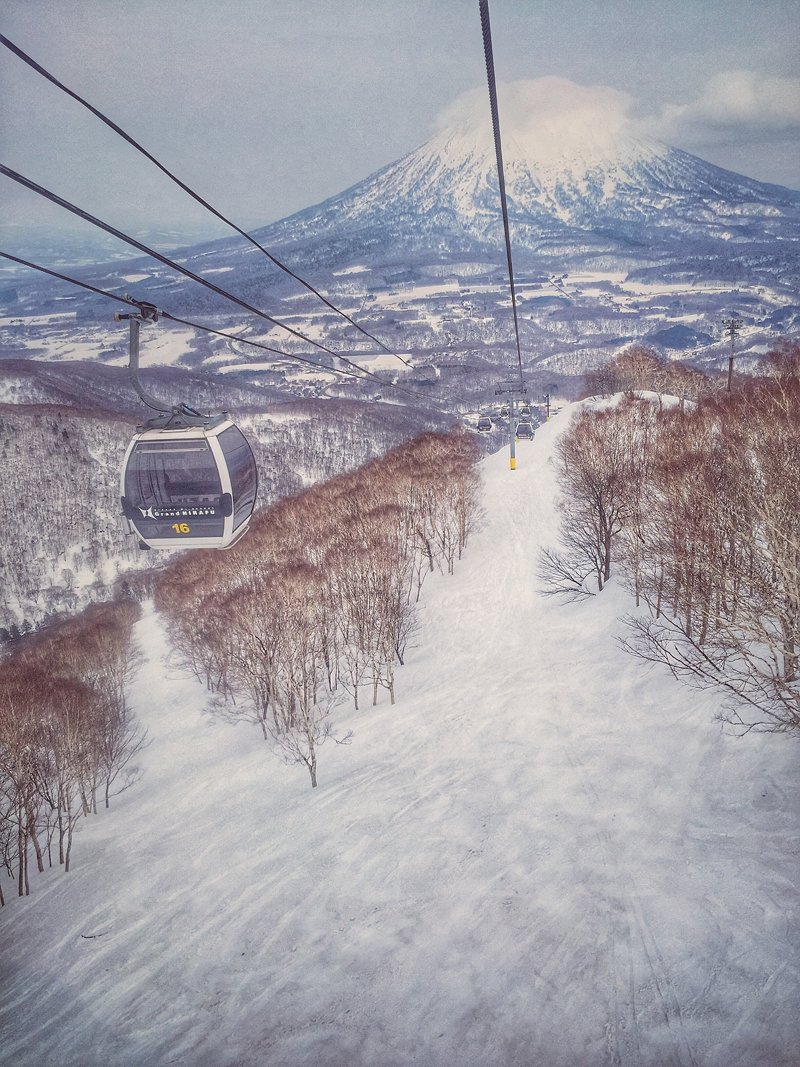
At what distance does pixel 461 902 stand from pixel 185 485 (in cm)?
1048

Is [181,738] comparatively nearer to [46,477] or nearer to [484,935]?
[484,935]

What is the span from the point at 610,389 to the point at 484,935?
55.2 metres

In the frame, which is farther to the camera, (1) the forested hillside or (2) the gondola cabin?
(1) the forested hillside

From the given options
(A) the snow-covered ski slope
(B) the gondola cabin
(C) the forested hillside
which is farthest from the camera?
(C) the forested hillside

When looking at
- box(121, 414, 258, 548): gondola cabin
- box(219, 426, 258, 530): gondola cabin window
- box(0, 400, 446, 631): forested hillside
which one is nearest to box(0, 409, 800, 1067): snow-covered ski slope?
box(121, 414, 258, 548): gondola cabin

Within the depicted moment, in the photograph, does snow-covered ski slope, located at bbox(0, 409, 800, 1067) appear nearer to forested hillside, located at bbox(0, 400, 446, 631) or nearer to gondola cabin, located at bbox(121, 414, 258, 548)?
gondola cabin, located at bbox(121, 414, 258, 548)

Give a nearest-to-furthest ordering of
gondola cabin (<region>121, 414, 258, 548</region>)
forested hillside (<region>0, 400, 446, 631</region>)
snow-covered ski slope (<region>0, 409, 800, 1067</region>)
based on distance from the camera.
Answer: gondola cabin (<region>121, 414, 258, 548</region>), snow-covered ski slope (<region>0, 409, 800, 1067</region>), forested hillside (<region>0, 400, 446, 631</region>)

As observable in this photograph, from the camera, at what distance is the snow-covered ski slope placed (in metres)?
8.96

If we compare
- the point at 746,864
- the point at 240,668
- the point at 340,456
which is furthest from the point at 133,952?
the point at 340,456

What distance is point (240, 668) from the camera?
26.0m

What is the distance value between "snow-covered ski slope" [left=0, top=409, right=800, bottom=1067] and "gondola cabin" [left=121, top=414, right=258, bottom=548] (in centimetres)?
918

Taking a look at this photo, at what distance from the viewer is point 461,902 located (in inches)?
467

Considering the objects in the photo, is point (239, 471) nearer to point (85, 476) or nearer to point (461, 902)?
point (461, 902)

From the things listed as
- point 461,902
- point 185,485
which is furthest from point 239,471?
point 461,902
